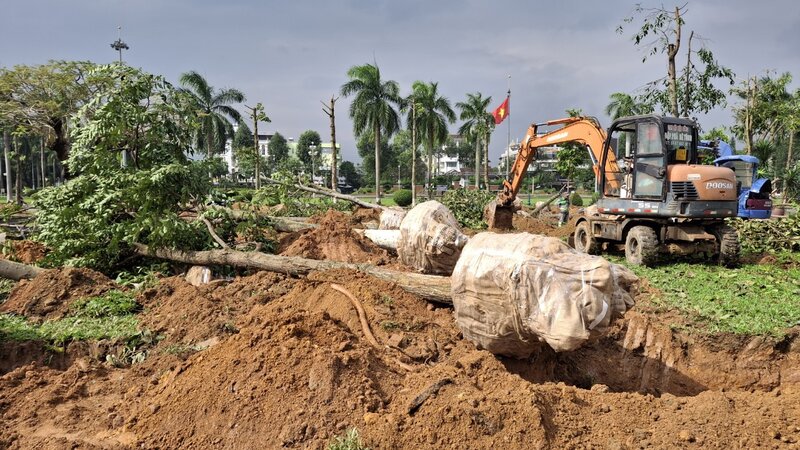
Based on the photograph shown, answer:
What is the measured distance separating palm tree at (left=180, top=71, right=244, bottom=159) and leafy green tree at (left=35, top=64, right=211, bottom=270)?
28747mm

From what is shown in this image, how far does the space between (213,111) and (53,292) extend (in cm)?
3363

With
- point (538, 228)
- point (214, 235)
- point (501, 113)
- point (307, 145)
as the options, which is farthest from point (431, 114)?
point (307, 145)

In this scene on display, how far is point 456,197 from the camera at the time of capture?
19000 mm

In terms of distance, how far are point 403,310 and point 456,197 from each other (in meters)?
13.3

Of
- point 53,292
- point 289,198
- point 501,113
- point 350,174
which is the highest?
point 501,113

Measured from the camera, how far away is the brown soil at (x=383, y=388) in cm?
354

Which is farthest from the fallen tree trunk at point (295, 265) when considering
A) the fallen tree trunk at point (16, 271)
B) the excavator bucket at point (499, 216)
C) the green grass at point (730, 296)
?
the excavator bucket at point (499, 216)

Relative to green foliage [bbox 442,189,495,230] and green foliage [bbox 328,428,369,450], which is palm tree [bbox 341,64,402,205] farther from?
green foliage [bbox 328,428,369,450]

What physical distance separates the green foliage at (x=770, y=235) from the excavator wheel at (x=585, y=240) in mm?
3418

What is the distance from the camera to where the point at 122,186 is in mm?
9156

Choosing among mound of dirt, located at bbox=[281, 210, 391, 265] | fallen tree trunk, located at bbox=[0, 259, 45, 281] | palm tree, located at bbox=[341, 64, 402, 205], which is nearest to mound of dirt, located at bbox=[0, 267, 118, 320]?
fallen tree trunk, located at bbox=[0, 259, 45, 281]

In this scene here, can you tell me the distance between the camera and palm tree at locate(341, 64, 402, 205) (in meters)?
33.7

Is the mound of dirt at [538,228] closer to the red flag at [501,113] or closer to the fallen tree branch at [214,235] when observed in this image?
the red flag at [501,113]

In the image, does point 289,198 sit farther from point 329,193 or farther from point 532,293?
point 532,293
